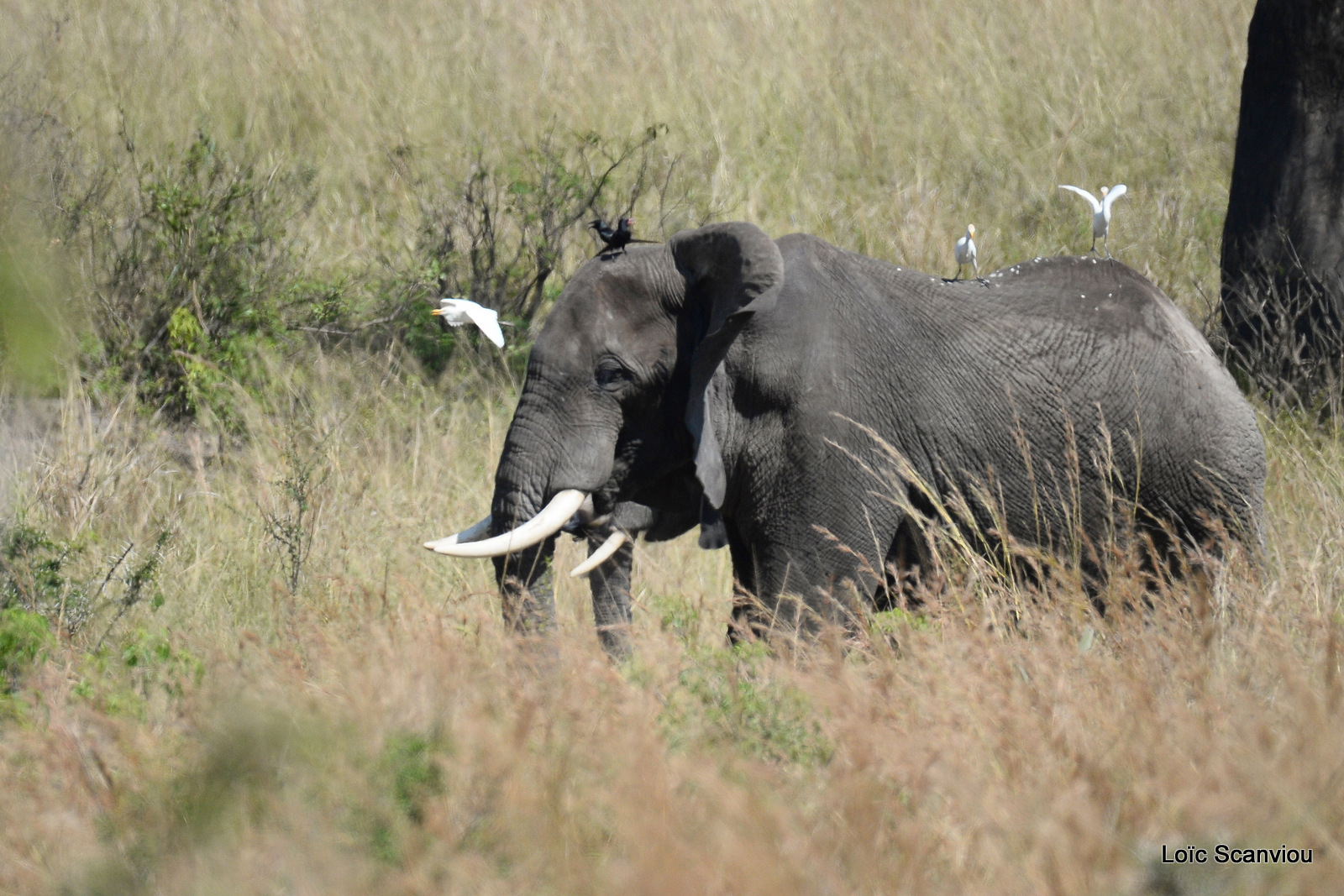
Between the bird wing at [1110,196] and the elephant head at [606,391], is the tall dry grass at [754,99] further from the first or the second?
the elephant head at [606,391]

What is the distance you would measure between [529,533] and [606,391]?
0.52 m

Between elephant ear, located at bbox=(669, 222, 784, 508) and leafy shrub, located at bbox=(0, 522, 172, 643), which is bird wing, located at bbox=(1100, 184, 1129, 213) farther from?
leafy shrub, located at bbox=(0, 522, 172, 643)

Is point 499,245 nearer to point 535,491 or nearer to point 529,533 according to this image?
point 535,491

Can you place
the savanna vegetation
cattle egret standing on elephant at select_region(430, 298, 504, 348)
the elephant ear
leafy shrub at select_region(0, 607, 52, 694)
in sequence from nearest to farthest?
the savanna vegetation
leafy shrub at select_region(0, 607, 52, 694)
the elephant ear
cattle egret standing on elephant at select_region(430, 298, 504, 348)

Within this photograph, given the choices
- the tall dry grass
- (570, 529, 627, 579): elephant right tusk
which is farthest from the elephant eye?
the tall dry grass

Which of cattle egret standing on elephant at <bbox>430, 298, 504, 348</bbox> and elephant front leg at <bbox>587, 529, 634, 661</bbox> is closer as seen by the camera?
elephant front leg at <bbox>587, 529, 634, 661</bbox>

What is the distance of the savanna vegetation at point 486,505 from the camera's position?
2.57 metres

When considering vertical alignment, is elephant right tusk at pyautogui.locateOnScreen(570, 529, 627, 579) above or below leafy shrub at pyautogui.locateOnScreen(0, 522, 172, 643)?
above

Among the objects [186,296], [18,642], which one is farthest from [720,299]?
[186,296]

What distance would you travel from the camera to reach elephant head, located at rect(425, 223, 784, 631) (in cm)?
441

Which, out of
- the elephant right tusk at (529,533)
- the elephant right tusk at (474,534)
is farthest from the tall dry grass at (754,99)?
the elephant right tusk at (529,533)

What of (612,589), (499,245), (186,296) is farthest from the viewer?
(499,245)

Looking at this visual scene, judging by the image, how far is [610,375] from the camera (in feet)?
14.9

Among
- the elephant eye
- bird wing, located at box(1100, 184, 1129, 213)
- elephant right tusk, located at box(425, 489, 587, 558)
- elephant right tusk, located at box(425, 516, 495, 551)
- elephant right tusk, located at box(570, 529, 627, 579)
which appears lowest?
elephant right tusk, located at box(570, 529, 627, 579)
